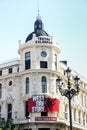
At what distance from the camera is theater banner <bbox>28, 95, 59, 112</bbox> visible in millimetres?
49531

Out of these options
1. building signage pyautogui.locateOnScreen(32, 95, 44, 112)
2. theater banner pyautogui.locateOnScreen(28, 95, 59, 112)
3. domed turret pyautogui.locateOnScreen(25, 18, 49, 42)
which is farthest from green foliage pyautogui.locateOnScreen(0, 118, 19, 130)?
domed turret pyautogui.locateOnScreen(25, 18, 49, 42)

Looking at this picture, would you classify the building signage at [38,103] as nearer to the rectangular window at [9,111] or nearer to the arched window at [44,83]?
the arched window at [44,83]

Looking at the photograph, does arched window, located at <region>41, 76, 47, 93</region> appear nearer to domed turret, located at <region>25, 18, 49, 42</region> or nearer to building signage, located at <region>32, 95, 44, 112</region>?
building signage, located at <region>32, 95, 44, 112</region>

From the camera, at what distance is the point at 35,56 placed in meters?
51.8

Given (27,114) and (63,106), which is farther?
(63,106)

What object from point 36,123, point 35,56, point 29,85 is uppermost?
point 35,56

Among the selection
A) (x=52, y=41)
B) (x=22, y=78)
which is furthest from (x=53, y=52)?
(x=22, y=78)

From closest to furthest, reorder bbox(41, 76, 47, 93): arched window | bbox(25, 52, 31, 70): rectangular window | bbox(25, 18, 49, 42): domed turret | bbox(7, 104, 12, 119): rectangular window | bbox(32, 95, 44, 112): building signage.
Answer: bbox(32, 95, 44, 112): building signage
bbox(41, 76, 47, 93): arched window
bbox(25, 52, 31, 70): rectangular window
bbox(7, 104, 12, 119): rectangular window
bbox(25, 18, 49, 42): domed turret

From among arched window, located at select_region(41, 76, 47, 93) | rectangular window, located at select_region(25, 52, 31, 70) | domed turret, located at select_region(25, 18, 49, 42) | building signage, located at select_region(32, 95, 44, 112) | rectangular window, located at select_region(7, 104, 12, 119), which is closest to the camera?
building signage, located at select_region(32, 95, 44, 112)

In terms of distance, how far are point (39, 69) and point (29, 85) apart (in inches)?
107

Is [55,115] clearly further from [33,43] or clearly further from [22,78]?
[33,43]

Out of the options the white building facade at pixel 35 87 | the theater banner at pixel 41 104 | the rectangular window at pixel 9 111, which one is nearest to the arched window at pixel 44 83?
the white building facade at pixel 35 87

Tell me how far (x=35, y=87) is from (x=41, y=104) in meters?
2.61

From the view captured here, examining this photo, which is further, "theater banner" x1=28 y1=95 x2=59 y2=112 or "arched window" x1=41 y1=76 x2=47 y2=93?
"arched window" x1=41 y1=76 x2=47 y2=93
